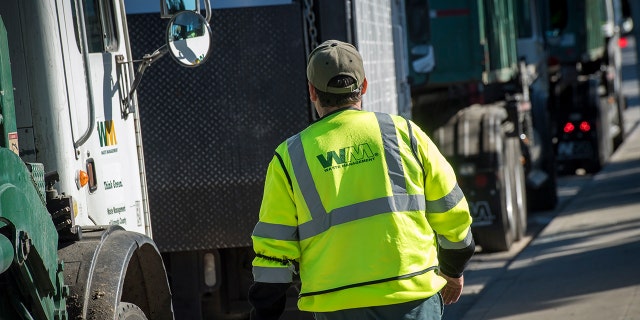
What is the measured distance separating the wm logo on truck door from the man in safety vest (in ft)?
4.28

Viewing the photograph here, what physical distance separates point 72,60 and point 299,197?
4.22ft

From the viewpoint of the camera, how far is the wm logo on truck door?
5012 mm

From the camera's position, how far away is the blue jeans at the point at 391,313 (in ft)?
12.6

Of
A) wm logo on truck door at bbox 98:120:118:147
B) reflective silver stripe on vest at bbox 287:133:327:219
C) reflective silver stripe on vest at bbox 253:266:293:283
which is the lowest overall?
reflective silver stripe on vest at bbox 253:266:293:283

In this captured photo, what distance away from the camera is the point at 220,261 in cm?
738

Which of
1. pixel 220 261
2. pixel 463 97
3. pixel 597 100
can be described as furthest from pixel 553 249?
pixel 597 100

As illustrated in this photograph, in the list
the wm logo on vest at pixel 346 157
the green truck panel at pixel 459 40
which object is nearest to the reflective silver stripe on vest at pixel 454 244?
the wm logo on vest at pixel 346 157

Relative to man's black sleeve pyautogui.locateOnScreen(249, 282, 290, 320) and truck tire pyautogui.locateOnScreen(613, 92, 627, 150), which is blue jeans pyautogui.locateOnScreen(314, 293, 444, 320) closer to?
man's black sleeve pyautogui.locateOnScreen(249, 282, 290, 320)

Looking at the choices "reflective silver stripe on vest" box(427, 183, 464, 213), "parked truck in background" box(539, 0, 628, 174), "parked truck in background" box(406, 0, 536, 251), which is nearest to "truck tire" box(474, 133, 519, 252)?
"parked truck in background" box(406, 0, 536, 251)

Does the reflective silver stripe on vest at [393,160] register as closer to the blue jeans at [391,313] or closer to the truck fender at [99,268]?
the blue jeans at [391,313]

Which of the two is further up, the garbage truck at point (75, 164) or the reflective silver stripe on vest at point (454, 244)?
the garbage truck at point (75, 164)

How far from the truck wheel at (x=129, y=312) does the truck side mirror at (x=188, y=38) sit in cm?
105

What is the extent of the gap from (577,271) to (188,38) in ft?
19.5

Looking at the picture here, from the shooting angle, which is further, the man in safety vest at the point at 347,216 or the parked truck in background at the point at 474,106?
the parked truck in background at the point at 474,106
